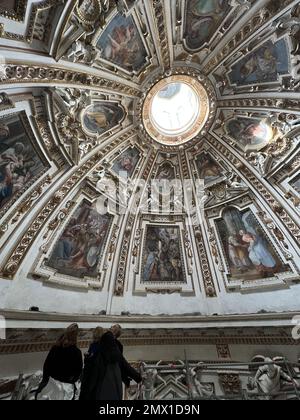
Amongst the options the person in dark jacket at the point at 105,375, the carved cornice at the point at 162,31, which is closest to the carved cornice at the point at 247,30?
the carved cornice at the point at 162,31

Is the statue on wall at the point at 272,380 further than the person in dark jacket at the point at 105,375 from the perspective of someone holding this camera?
Yes

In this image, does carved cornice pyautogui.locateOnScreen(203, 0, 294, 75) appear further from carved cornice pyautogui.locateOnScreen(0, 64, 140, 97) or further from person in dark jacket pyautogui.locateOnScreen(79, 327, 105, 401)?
person in dark jacket pyautogui.locateOnScreen(79, 327, 105, 401)

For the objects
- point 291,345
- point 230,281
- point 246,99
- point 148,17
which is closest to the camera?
point 148,17

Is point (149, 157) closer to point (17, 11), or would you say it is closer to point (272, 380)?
point (17, 11)

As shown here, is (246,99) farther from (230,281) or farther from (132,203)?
(230,281)

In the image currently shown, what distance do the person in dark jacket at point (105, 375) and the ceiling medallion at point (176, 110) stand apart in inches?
344

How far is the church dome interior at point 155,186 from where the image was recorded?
20.3 ft

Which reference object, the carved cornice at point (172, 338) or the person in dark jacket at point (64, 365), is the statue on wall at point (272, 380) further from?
the person in dark jacket at point (64, 365)

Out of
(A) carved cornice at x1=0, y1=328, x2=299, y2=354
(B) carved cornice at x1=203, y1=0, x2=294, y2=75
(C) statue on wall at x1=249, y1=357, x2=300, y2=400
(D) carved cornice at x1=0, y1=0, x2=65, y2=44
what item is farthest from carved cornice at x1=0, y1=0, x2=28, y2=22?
(C) statue on wall at x1=249, y1=357, x2=300, y2=400

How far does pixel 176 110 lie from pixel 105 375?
11.7m

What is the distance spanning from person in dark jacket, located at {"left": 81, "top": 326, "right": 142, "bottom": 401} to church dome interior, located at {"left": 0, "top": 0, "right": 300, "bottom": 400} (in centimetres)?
365

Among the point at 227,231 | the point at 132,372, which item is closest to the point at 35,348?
the point at 132,372

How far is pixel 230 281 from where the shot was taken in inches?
391

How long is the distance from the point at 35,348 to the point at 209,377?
536 centimetres
